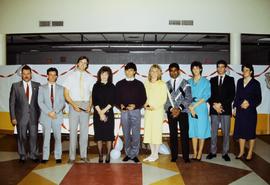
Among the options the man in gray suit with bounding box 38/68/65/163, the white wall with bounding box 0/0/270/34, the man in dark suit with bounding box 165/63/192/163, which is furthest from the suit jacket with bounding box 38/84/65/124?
the white wall with bounding box 0/0/270/34

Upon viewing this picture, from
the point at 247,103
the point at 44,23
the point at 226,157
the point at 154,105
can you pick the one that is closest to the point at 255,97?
the point at 247,103

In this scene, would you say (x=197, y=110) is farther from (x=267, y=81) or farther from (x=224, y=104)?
(x=267, y=81)

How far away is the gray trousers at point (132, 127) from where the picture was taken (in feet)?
14.2

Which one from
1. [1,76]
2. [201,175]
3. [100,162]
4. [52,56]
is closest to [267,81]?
[201,175]

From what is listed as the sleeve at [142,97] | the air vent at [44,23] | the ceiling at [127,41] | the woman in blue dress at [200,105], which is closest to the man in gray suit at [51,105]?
the sleeve at [142,97]

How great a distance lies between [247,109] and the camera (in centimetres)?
439

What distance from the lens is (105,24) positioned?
7.17 metres

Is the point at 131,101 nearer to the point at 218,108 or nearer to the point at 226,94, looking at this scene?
the point at 218,108

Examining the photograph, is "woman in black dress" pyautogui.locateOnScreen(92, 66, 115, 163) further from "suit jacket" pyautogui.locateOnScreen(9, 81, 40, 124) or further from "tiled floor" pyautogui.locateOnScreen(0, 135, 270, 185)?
"suit jacket" pyautogui.locateOnScreen(9, 81, 40, 124)

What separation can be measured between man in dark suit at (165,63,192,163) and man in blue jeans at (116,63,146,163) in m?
0.44


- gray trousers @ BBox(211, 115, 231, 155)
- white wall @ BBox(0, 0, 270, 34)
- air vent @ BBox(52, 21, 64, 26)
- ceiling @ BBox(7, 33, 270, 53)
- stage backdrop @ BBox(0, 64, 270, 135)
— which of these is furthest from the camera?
ceiling @ BBox(7, 33, 270, 53)

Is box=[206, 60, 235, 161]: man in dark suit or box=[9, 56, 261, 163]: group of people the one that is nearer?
box=[9, 56, 261, 163]: group of people

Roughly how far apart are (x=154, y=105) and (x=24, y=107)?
6.38 ft

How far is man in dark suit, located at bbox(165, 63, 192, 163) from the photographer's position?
4285 mm
